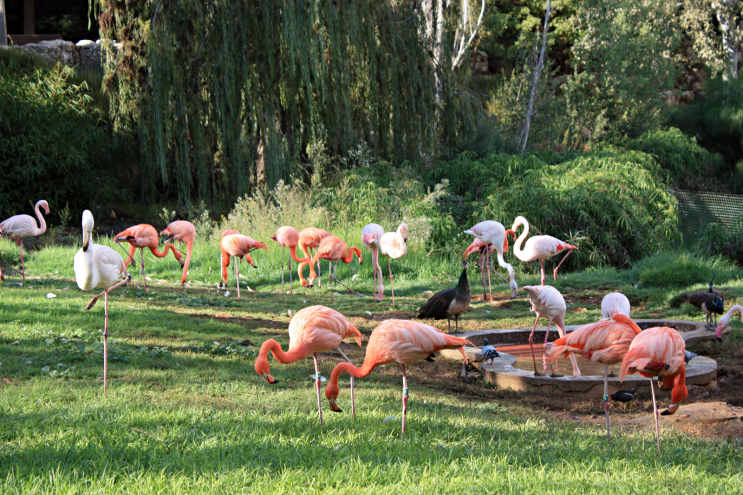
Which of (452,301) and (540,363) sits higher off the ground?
(452,301)

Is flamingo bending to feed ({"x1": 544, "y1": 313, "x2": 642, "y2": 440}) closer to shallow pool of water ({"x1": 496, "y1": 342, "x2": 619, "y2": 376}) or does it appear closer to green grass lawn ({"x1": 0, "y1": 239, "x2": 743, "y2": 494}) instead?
green grass lawn ({"x1": 0, "y1": 239, "x2": 743, "y2": 494})

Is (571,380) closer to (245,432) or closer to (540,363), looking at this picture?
(540,363)

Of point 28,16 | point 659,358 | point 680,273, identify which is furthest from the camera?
point 28,16

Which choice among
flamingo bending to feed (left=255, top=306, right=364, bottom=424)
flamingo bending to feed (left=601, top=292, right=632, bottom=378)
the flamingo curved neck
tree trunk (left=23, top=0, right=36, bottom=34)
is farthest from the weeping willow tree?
tree trunk (left=23, top=0, right=36, bottom=34)

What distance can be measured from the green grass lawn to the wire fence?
35.6 ft

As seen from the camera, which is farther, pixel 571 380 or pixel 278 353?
pixel 571 380

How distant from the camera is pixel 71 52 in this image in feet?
60.0

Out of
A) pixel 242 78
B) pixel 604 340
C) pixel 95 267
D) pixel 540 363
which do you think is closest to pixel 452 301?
pixel 540 363

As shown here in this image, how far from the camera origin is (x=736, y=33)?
23625 millimetres

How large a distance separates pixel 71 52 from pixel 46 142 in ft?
19.4

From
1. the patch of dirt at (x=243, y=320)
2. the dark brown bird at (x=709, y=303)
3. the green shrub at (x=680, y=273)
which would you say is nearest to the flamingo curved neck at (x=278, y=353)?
the patch of dirt at (x=243, y=320)

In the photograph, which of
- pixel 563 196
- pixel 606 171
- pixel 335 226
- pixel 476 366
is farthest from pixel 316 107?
pixel 476 366

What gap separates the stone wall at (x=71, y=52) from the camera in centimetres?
1761

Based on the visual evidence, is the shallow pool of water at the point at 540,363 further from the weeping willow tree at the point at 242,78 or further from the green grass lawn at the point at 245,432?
the weeping willow tree at the point at 242,78
